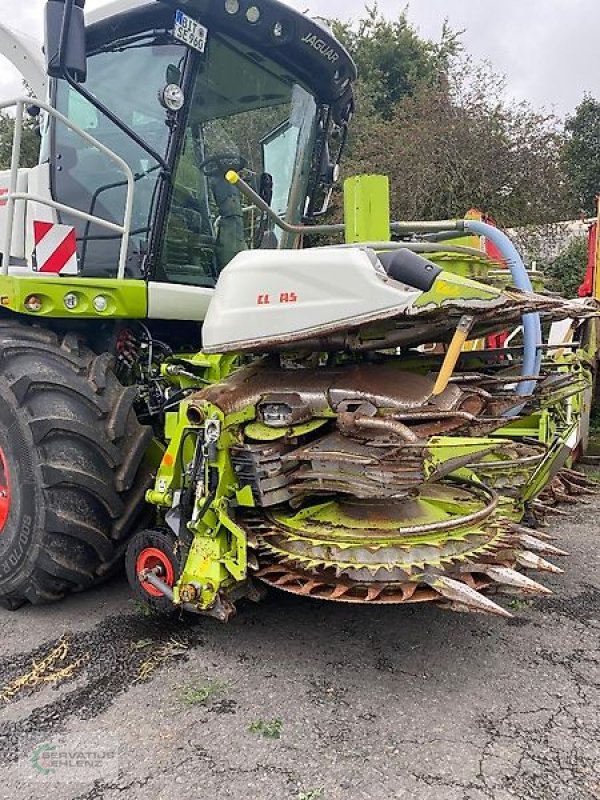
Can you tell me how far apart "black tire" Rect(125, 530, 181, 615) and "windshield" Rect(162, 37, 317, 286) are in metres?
1.30

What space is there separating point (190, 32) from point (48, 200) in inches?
38.3

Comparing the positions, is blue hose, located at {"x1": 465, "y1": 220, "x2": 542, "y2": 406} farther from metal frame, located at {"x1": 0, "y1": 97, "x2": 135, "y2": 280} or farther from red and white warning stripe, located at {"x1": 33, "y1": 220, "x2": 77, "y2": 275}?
red and white warning stripe, located at {"x1": 33, "y1": 220, "x2": 77, "y2": 275}

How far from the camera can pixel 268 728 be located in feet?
7.38

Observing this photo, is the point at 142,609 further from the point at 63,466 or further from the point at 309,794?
the point at 309,794

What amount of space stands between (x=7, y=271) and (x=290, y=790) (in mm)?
2372

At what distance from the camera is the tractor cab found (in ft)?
10.9

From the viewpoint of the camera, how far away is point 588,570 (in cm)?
360

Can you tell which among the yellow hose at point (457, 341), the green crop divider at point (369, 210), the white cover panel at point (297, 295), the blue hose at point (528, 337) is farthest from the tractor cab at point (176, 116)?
the yellow hose at point (457, 341)

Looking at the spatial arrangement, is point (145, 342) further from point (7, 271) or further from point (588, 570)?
point (588, 570)

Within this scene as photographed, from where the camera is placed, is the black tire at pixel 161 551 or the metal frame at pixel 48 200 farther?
the metal frame at pixel 48 200

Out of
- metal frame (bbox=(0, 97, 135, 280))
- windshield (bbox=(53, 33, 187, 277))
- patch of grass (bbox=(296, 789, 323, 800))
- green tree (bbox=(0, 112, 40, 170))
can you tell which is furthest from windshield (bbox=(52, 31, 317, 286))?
patch of grass (bbox=(296, 789, 323, 800))

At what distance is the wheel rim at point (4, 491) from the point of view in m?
3.06

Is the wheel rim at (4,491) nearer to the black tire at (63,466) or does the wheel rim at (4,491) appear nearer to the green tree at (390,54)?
the black tire at (63,466)

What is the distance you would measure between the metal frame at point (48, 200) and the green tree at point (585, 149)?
17.2 m
